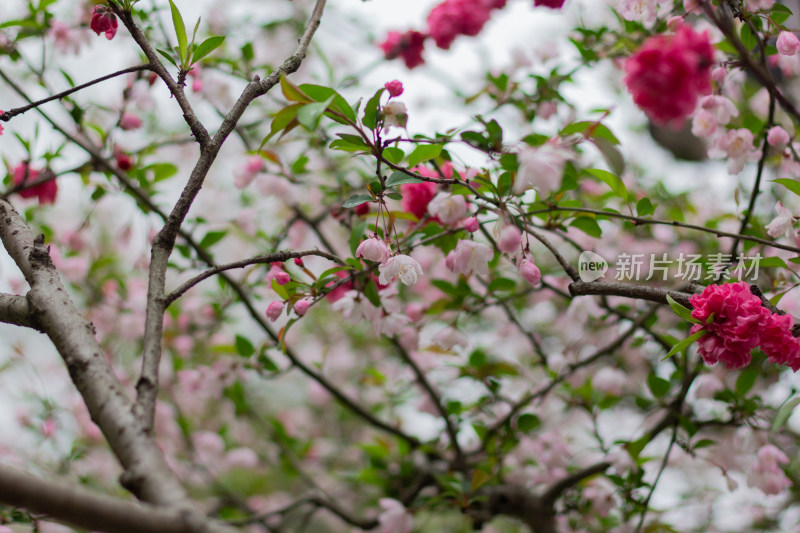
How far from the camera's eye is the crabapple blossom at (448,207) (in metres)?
0.85

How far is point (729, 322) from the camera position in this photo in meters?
0.73

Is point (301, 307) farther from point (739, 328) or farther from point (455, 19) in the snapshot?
point (455, 19)

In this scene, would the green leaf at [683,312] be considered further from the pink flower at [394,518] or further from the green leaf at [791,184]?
the pink flower at [394,518]

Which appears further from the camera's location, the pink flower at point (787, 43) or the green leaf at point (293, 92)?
the pink flower at point (787, 43)

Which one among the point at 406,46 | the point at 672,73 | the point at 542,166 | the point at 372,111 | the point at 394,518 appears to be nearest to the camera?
the point at 672,73

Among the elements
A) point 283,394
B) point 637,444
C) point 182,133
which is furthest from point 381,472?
point 283,394

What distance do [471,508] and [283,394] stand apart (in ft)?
6.73

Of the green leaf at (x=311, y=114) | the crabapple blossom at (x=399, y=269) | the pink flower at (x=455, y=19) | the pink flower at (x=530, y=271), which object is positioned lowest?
the green leaf at (x=311, y=114)

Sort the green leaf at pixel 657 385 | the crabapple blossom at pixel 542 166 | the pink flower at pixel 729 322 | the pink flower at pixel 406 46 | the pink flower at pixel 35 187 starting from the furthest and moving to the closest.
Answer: the pink flower at pixel 406 46, the pink flower at pixel 35 187, the green leaf at pixel 657 385, the pink flower at pixel 729 322, the crabapple blossom at pixel 542 166

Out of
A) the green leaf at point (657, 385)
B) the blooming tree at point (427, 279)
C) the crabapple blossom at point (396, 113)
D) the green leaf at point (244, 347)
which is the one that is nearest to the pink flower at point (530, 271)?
the blooming tree at point (427, 279)

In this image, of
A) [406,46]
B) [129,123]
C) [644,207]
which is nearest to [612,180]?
[644,207]

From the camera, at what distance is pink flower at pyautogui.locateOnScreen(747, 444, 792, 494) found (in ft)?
3.34

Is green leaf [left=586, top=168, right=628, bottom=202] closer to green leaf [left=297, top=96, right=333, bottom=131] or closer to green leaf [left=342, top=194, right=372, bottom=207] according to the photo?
green leaf [left=342, top=194, right=372, bottom=207]

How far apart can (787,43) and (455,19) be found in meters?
0.73
